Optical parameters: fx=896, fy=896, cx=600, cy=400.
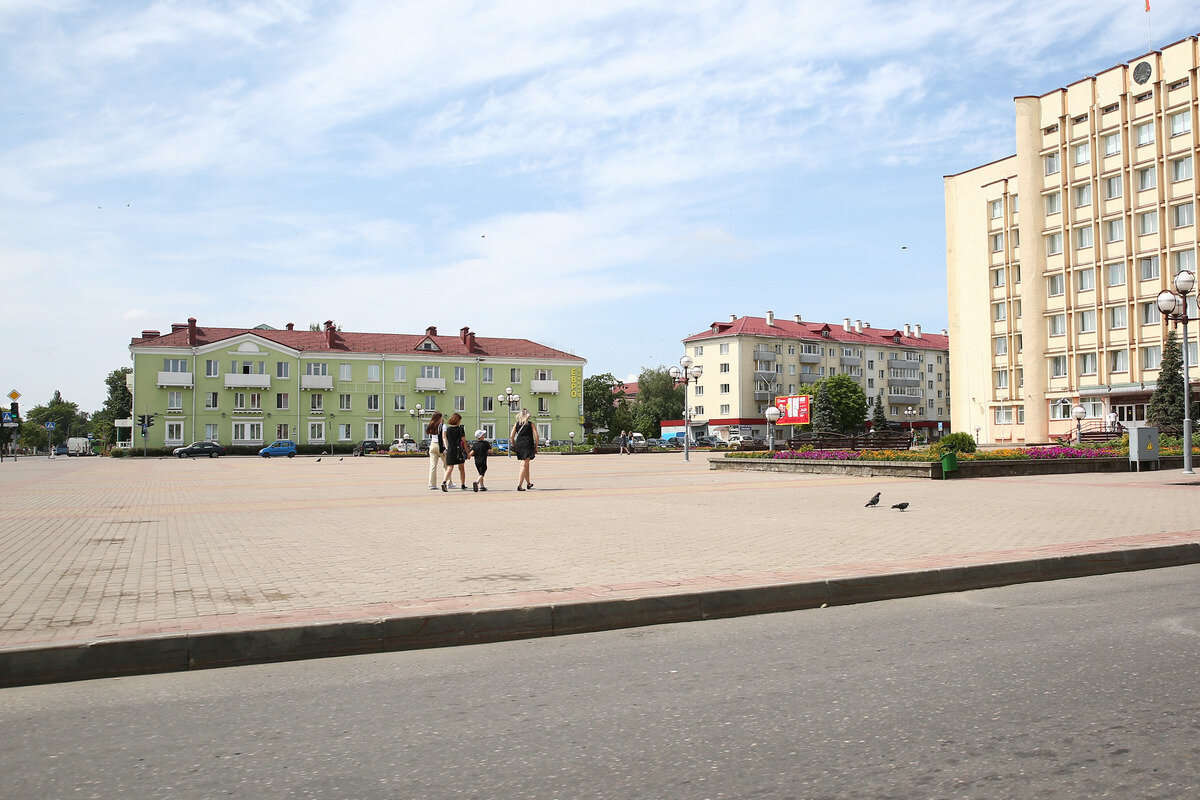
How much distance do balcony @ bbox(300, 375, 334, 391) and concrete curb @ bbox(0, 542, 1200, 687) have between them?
76151mm

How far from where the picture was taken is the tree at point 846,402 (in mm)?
100375

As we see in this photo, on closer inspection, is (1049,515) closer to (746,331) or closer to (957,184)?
(957,184)

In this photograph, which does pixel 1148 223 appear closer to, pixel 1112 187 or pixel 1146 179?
pixel 1146 179

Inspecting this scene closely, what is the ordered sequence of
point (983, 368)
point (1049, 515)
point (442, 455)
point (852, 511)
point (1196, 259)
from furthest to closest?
point (983, 368)
point (1196, 259)
point (442, 455)
point (852, 511)
point (1049, 515)

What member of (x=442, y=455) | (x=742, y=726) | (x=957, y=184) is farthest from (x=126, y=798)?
(x=957, y=184)

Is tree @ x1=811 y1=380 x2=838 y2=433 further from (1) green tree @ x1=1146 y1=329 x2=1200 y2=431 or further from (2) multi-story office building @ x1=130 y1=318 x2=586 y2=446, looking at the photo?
(1) green tree @ x1=1146 y1=329 x2=1200 y2=431

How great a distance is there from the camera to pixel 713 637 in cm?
569

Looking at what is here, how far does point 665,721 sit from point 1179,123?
59.6 meters

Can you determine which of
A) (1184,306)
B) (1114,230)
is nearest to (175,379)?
(1114,230)

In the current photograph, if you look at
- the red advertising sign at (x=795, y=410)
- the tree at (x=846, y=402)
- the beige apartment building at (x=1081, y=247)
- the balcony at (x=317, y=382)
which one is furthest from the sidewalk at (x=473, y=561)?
the tree at (x=846, y=402)

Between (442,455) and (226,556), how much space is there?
35.4 ft

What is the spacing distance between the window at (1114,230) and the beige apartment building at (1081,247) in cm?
7

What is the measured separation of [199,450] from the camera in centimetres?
6600

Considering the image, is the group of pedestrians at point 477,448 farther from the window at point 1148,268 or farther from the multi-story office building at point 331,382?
the multi-story office building at point 331,382
